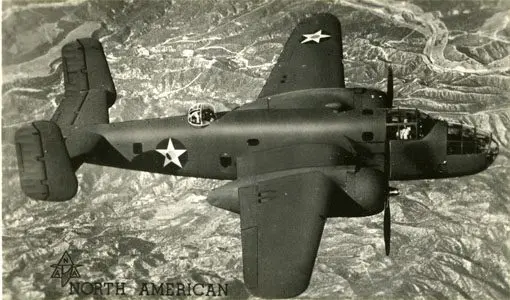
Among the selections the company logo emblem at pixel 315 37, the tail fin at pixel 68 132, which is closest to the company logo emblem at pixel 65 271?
the tail fin at pixel 68 132

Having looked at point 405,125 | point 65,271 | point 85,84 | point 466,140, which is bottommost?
point 65,271

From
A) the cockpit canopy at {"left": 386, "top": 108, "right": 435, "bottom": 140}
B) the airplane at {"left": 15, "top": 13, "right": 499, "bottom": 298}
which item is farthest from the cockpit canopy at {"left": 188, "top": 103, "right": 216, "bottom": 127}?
the cockpit canopy at {"left": 386, "top": 108, "right": 435, "bottom": 140}

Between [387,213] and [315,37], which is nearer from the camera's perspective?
[387,213]

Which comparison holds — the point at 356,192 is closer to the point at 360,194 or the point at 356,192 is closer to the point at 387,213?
the point at 360,194

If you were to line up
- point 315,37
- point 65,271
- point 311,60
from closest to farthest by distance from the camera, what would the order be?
point 65,271, point 311,60, point 315,37

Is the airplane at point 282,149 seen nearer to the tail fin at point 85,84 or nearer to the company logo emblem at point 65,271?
the tail fin at point 85,84

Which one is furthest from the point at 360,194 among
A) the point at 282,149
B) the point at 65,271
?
the point at 65,271

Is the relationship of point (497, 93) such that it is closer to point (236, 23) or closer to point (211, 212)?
point (236, 23)
